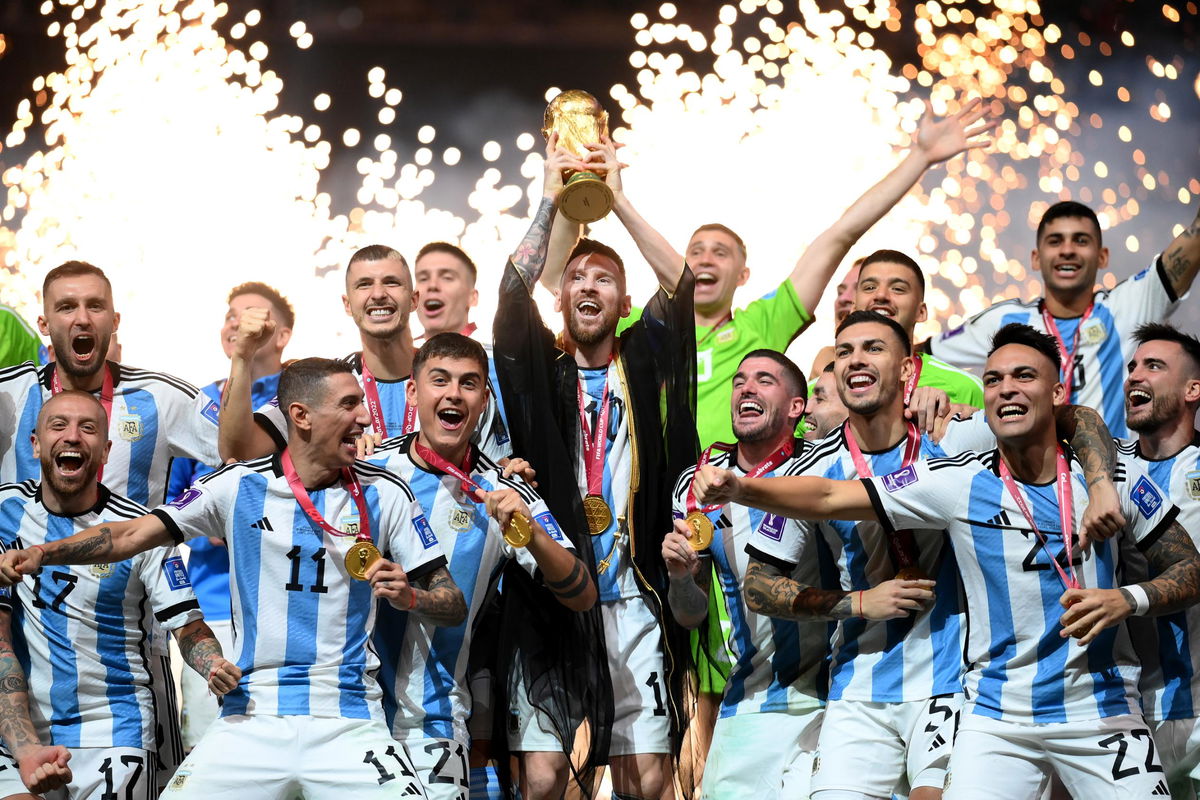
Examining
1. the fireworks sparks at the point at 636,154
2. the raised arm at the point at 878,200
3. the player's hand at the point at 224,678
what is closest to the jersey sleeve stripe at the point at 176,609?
the player's hand at the point at 224,678

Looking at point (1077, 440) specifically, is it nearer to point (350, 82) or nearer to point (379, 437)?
point (379, 437)

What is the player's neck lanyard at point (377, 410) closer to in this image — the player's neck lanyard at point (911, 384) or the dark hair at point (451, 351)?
the dark hair at point (451, 351)

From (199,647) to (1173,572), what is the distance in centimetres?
254

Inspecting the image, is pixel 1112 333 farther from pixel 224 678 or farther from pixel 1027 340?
pixel 224 678

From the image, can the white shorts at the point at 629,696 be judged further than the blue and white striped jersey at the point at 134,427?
No

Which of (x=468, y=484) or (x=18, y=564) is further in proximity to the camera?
(x=468, y=484)

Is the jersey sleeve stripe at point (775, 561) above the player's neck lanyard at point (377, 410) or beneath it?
beneath

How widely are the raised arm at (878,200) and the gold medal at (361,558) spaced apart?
83.0 inches

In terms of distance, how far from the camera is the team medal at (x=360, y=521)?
3801mm

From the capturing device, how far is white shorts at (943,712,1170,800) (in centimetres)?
372

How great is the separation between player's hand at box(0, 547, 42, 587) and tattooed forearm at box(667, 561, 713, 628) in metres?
1.69

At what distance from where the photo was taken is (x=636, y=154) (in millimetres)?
8633

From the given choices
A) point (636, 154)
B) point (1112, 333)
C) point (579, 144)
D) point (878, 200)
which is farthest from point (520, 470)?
point (636, 154)

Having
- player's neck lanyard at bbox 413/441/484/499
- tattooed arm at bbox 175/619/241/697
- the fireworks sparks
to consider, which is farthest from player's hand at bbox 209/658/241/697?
the fireworks sparks
